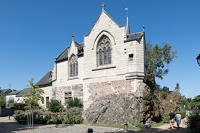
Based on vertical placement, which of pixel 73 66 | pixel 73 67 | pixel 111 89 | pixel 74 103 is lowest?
pixel 74 103

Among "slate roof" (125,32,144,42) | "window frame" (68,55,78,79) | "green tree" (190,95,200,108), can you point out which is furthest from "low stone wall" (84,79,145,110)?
"green tree" (190,95,200,108)

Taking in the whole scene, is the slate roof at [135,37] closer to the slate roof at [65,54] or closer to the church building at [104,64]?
the church building at [104,64]

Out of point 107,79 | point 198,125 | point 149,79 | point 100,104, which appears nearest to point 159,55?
point 149,79

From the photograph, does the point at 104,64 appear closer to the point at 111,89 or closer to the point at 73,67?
the point at 111,89

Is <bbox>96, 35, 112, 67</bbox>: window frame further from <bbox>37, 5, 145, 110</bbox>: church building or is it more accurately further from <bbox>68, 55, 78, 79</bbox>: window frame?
<bbox>68, 55, 78, 79</bbox>: window frame

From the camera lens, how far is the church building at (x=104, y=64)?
17703 millimetres

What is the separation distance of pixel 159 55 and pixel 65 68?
18.9 metres

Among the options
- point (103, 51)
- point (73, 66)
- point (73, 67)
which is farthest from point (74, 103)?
point (103, 51)

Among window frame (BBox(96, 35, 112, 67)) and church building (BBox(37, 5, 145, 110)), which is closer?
church building (BBox(37, 5, 145, 110))

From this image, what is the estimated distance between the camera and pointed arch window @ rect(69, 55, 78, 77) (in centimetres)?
2339

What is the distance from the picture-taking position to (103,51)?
2003 cm

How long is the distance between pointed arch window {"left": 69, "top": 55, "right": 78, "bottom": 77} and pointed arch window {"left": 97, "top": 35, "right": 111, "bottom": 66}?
176 inches

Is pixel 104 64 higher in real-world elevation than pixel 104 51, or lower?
lower

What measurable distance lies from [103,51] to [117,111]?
744cm
